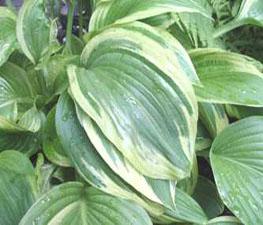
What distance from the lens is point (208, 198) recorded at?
906mm

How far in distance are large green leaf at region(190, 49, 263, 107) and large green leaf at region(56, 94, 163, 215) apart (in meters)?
0.17

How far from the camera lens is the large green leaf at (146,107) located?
0.72 meters

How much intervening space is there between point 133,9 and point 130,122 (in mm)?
225

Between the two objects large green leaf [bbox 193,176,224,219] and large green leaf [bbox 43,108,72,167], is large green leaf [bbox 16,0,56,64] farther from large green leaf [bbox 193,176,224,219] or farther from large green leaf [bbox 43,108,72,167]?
large green leaf [bbox 193,176,224,219]

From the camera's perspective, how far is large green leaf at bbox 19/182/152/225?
28.6 inches

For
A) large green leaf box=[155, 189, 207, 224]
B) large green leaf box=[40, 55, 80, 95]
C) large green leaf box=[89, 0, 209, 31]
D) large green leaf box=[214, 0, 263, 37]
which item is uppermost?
large green leaf box=[89, 0, 209, 31]

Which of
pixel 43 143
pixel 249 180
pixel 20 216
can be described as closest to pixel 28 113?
pixel 43 143

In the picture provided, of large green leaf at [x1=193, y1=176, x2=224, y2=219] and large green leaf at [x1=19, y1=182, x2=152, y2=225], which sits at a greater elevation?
large green leaf at [x1=19, y1=182, x2=152, y2=225]

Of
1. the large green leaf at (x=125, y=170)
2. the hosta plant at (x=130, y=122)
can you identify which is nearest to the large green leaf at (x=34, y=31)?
the hosta plant at (x=130, y=122)

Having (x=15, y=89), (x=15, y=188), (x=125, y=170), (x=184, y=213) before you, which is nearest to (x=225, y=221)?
(x=184, y=213)

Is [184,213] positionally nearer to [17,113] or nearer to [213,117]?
[213,117]

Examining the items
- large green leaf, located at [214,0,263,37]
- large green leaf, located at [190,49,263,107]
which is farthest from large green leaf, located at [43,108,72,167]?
large green leaf, located at [214,0,263,37]

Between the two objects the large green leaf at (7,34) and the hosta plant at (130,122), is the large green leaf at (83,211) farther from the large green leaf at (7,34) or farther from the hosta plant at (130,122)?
the large green leaf at (7,34)

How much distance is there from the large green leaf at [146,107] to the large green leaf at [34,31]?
201 millimetres
